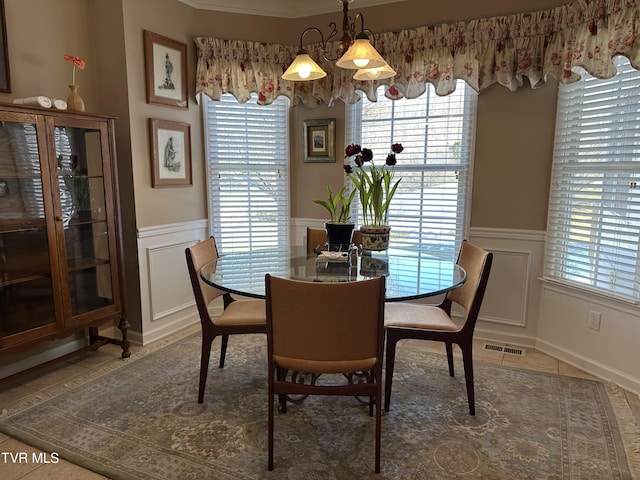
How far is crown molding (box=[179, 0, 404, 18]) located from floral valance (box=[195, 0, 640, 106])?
28 centimetres

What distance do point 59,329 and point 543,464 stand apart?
275 cm

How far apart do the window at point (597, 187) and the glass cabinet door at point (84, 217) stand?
10.3ft

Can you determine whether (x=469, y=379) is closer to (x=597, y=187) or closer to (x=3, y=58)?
(x=597, y=187)

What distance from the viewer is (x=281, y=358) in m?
1.87

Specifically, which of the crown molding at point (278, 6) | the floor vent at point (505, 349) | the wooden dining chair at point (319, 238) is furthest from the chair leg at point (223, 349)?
the crown molding at point (278, 6)

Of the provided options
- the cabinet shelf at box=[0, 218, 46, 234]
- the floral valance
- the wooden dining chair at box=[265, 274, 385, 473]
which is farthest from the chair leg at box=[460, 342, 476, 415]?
the cabinet shelf at box=[0, 218, 46, 234]

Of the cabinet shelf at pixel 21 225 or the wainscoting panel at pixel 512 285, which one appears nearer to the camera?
the cabinet shelf at pixel 21 225

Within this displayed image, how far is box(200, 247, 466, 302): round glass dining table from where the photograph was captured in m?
2.06

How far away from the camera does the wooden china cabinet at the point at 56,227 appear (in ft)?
7.93

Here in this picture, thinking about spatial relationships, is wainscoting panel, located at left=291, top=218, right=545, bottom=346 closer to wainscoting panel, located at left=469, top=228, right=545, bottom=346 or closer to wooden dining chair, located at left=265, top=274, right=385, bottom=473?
wainscoting panel, located at left=469, top=228, right=545, bottom=346

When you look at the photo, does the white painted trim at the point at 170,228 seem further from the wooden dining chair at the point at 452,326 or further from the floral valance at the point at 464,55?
the wooden dining chair at the point at 452,326

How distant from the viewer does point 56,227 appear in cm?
257

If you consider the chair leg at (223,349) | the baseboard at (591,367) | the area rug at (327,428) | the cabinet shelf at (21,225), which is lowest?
the area rug at (327,428)

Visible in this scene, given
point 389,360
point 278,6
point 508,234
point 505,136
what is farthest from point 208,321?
point 278,6
